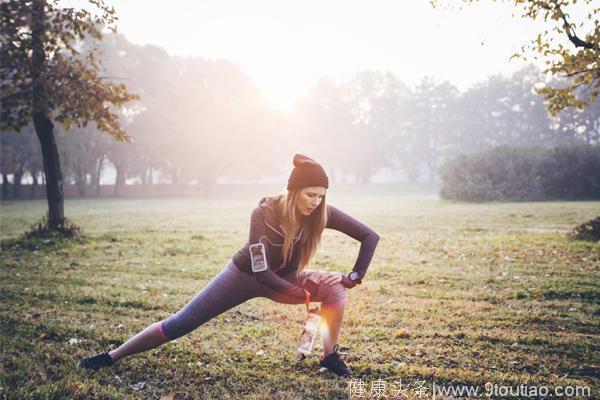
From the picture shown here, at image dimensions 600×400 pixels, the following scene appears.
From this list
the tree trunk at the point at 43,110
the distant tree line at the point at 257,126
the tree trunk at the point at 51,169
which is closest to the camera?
the tree trunk at the point at 43,110

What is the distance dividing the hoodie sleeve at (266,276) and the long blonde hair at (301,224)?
20 centimetres

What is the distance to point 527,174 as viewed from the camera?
30016 mm

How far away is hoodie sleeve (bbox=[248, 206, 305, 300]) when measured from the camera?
3.65 meters

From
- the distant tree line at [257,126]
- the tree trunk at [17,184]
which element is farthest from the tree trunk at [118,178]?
the tree trunk at [17,184]

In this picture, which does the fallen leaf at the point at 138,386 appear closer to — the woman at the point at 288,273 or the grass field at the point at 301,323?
the grass field at the point at 301,323

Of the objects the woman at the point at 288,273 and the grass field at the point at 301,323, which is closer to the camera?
the woman at the point at 288,273

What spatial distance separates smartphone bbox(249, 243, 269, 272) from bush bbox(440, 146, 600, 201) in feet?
93.6

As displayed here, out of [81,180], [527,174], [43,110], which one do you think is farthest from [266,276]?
[81,180]

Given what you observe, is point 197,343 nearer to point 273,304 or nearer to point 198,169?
point 273,304

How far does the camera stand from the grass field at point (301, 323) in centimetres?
401

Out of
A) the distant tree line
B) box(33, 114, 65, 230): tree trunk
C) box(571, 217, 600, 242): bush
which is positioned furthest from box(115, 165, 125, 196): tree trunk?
box(571, 217, 600, 242): bush

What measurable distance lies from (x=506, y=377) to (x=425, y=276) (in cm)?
417

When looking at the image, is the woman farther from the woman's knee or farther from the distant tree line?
the distant tree line

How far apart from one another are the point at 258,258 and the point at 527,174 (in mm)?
31281
